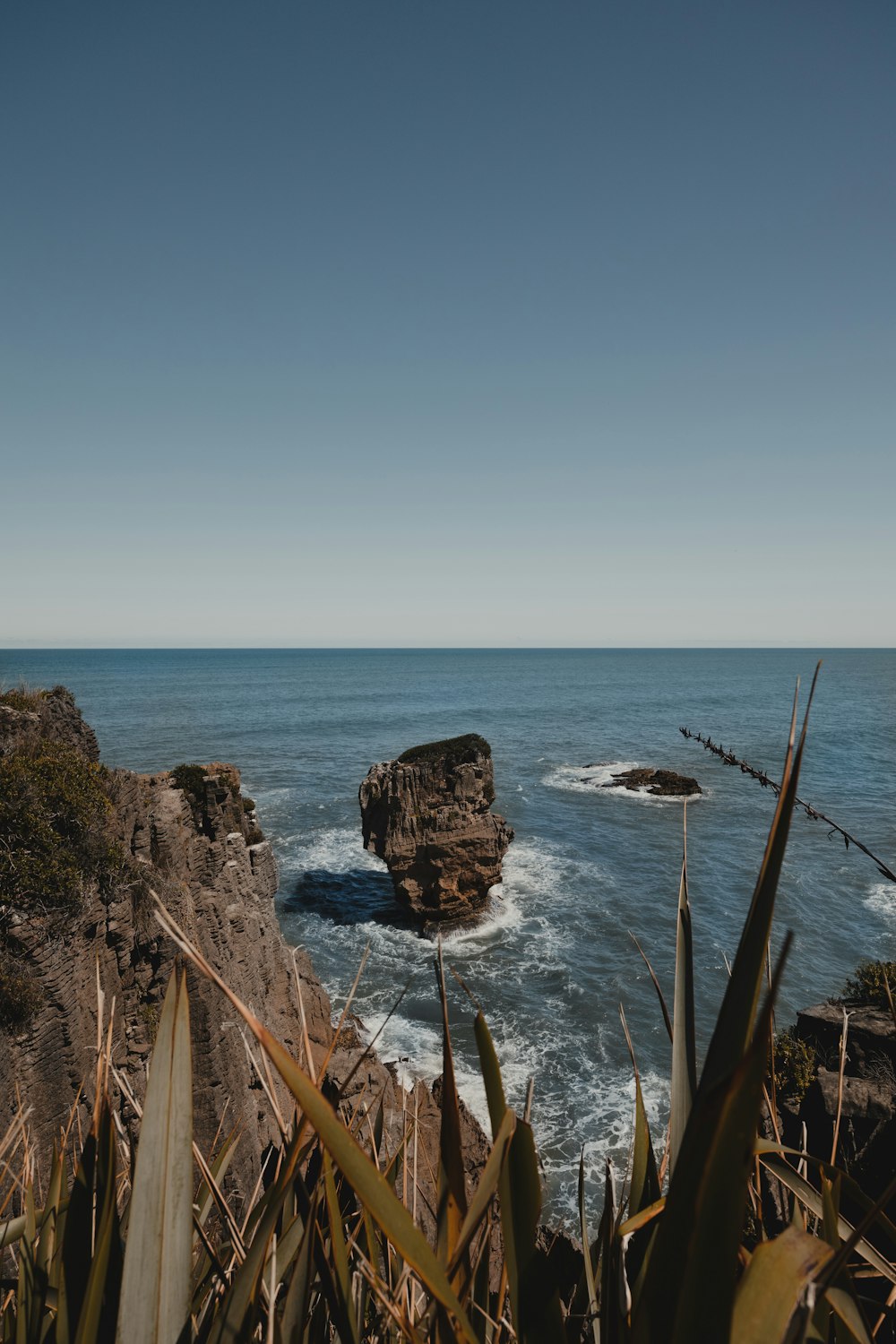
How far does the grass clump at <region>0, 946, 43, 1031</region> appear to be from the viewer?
24.7ft

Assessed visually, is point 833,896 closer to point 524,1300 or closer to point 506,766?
point 506,766

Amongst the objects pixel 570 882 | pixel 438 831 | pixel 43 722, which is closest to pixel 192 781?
pixel 43 722

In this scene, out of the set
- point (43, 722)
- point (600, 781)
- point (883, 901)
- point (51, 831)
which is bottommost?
point (883, 901)

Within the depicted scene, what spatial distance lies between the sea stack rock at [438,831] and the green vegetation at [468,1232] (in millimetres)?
24346

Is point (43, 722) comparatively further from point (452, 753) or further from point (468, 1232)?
point (452, 753)

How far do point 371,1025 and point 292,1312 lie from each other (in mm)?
20406

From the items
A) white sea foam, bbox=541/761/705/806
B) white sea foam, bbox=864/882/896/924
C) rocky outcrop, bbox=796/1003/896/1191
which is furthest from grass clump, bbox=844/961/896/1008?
white sea foam, bbox=541/761/705/806

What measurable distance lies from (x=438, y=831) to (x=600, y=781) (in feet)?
90.6

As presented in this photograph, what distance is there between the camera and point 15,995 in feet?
24.8

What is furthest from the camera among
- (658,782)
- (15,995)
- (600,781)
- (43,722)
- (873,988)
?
(600,781)

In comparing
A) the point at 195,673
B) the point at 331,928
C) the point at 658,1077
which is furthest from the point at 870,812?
the point at 195,673

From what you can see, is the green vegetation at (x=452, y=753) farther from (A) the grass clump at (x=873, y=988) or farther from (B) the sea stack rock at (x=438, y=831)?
(A) the grass clump at (x=873, y=988)

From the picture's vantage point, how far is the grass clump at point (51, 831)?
8102 millimetres

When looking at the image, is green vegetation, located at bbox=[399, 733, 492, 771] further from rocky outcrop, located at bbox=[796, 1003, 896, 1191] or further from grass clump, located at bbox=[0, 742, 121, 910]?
grass clump, located at bbox=[0, 742, 121, 910]
